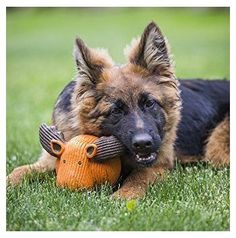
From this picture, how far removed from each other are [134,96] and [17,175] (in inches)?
58.3

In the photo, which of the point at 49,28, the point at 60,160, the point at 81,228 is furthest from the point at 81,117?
the point at 49,28

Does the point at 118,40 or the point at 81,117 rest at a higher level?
the point at 118,40

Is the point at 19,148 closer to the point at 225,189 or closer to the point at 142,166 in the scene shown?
the point at 142,166

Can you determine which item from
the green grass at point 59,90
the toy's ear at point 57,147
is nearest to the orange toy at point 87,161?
the toy's ear at point 57,147

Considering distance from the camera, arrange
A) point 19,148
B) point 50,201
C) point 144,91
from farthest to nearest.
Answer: point 19,148 < point 144,91 < point 50,201

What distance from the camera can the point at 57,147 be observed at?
5527 millimetres

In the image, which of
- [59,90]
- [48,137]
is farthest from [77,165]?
[59,90]

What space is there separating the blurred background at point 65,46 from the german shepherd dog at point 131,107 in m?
1.30

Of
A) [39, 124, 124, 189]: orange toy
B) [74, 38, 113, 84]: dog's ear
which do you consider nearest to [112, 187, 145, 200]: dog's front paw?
[39, 124, 124, 189]: orange toy

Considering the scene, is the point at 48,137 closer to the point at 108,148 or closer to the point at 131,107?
the point at 108,148

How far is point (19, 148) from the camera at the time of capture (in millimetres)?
7594

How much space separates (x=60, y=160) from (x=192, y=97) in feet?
7.08

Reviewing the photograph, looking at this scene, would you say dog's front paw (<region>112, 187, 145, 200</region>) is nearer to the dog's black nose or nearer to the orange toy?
the orange toy

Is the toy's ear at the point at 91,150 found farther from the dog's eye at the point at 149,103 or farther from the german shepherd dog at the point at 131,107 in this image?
the dog's eye at the point at 149,103
